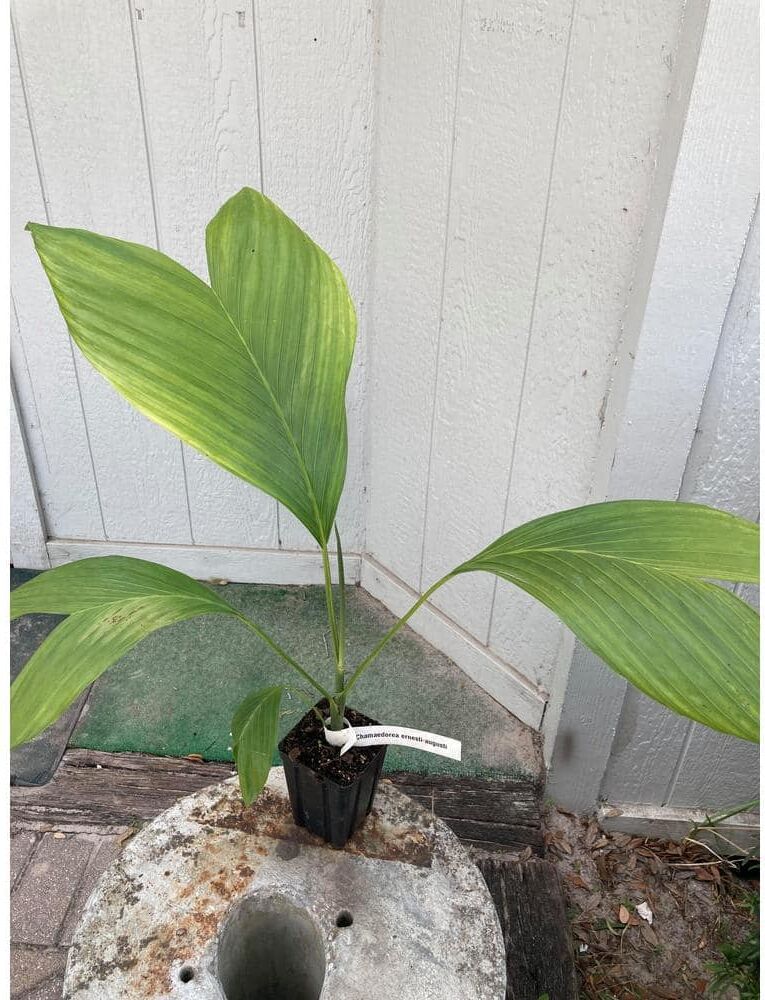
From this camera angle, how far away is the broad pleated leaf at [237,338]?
0.76m

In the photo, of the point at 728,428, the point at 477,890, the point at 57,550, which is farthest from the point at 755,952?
the point at 57,550

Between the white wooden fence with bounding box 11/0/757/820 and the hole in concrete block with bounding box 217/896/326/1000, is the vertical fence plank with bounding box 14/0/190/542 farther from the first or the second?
the hole in concrete block with bounding box 217/896/326/1000

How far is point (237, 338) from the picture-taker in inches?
33.3

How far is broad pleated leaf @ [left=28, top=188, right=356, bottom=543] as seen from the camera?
0.76m

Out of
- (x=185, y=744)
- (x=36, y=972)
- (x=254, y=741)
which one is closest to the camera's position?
(x=254, y=741)

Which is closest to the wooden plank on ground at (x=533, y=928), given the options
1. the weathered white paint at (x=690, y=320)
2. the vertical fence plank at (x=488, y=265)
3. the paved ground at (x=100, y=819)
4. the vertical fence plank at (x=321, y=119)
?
the paved ground at (x=100, y=819)

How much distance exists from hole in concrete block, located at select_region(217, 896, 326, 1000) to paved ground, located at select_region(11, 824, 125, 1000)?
47 centimetres

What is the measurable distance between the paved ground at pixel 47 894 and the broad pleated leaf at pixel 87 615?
0.87 m

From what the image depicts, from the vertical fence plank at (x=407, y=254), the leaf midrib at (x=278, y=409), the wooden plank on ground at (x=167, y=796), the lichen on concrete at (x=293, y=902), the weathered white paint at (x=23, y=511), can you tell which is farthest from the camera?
the weathered white paint at (x=23, y=511)

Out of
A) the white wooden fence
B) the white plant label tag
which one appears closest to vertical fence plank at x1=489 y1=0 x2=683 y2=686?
the white wooden fence

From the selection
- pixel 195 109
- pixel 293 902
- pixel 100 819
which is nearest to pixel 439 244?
pixel 195 109

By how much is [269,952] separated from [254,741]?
0.35m

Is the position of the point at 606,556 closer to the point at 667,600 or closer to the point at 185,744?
the point at 667,600

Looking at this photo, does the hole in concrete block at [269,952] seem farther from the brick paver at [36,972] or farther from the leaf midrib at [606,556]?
the leaf midrib at [606,556]
